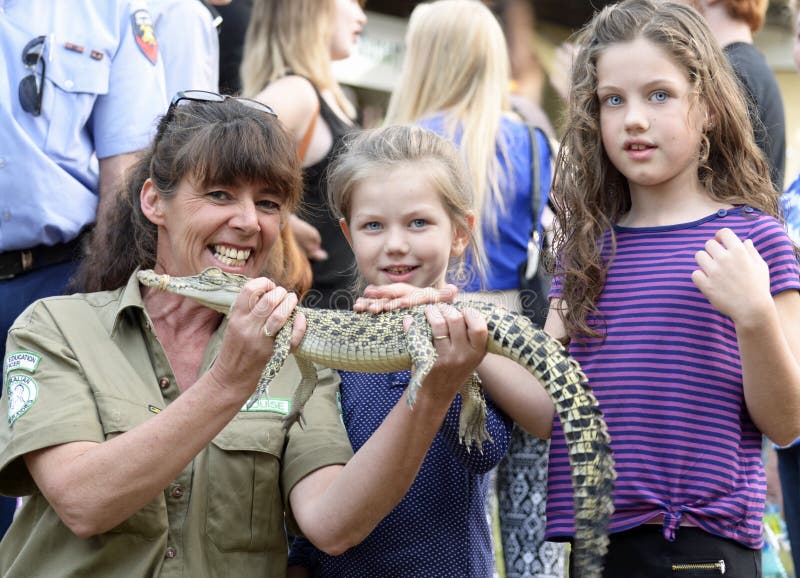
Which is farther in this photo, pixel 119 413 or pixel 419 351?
pixel 119 413

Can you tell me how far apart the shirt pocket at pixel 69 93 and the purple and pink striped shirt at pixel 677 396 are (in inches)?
86.4

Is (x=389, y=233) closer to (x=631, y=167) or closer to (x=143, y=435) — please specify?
(x=631, y=167)

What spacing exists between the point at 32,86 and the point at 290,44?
1.29 m

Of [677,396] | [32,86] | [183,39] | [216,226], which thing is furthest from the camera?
[183,39]

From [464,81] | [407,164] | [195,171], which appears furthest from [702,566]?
[464,81]

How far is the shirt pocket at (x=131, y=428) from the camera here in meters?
2.79

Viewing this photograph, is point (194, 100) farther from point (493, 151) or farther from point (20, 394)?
point (493, 151)

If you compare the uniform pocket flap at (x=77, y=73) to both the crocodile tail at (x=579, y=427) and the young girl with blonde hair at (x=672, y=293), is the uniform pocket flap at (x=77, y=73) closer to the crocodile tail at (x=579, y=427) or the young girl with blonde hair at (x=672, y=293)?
the young girl with blonde hair at (x=672, y=293)

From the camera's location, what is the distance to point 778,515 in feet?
19.0

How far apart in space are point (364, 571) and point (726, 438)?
105 centimetres

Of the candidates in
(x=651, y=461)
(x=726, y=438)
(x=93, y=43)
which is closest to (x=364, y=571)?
(x=651, y=461)

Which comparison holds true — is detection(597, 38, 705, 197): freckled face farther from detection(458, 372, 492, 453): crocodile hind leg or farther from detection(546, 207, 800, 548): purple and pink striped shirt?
detection(458, 372, 492, 453): crocodile hind leg

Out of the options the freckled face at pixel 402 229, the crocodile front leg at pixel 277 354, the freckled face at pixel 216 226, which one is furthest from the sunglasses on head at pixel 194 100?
the crocodile front leg at pixel 277 354

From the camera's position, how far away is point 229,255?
10.5 feet
